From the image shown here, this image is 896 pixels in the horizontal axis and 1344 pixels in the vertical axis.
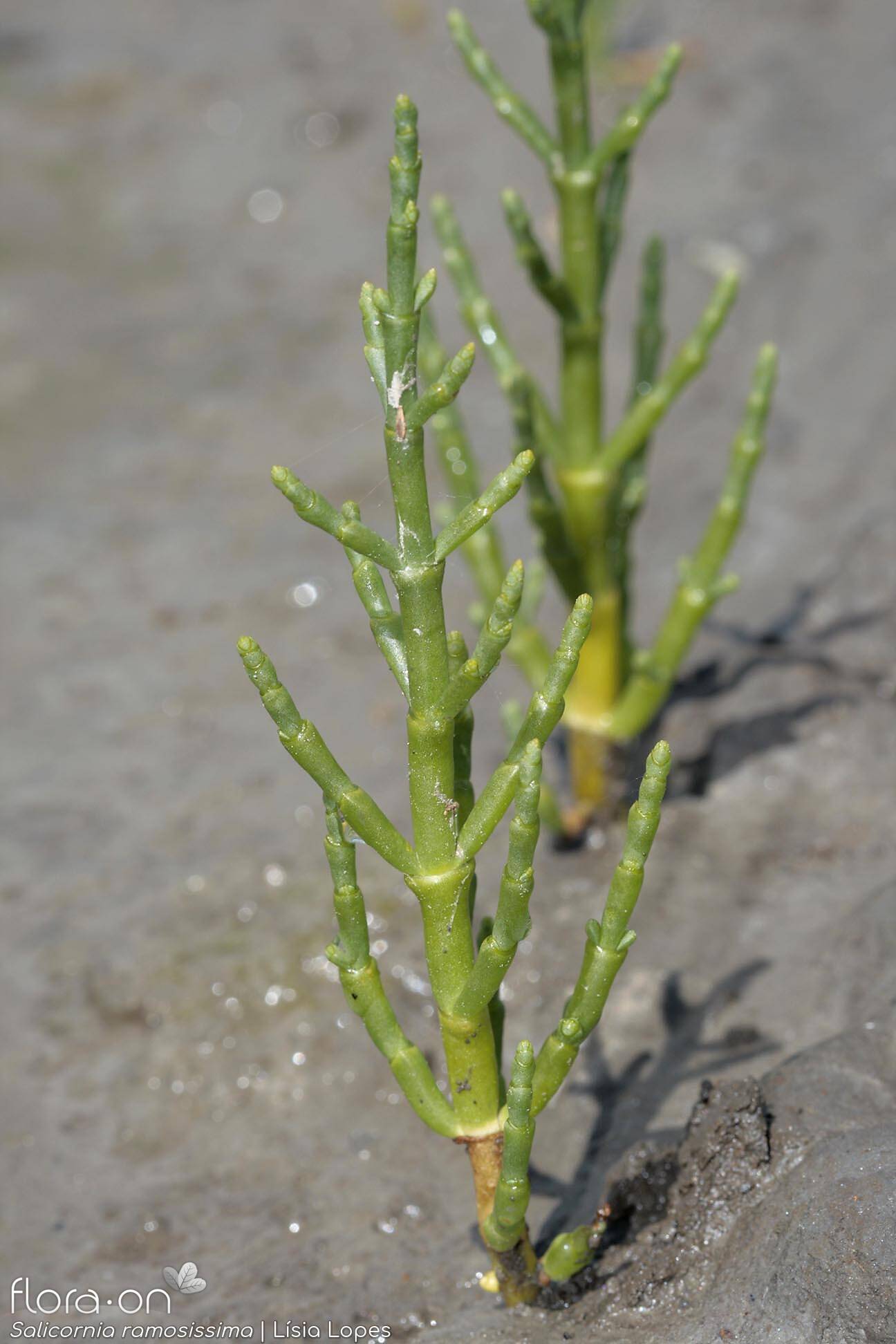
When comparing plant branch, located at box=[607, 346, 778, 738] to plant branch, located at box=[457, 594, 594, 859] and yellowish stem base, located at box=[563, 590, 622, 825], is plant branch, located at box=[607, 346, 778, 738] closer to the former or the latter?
yellowish stem base, located at box=[563, 590, 622, 825]

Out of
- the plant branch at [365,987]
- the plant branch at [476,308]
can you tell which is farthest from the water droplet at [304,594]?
the plant branch at [365,987]

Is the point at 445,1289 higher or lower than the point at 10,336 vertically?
lower

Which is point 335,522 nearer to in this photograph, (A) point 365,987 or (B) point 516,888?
(B) point 516,888

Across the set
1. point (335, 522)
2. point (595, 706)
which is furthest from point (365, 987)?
point (595, 706)

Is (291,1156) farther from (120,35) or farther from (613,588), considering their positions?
(120,35)

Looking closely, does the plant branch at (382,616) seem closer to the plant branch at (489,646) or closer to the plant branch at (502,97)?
the plant branch at (489,646)

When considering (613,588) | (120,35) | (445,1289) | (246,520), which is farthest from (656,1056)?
(120,35)
